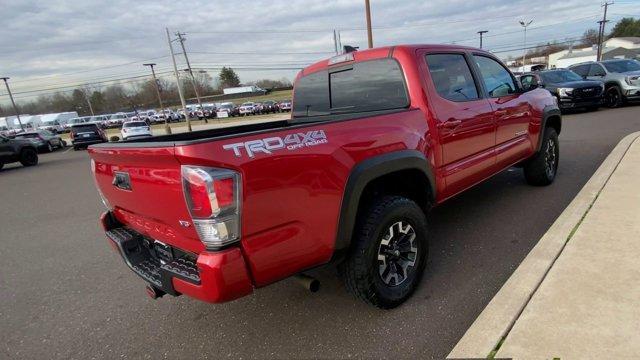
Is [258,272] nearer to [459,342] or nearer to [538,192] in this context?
[459,342]

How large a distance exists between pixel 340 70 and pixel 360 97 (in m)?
0.38

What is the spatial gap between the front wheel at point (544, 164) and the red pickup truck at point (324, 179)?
49.1 inches

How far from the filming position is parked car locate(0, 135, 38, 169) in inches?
596

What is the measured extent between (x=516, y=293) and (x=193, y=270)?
2152mm

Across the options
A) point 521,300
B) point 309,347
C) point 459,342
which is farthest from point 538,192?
point 309,347

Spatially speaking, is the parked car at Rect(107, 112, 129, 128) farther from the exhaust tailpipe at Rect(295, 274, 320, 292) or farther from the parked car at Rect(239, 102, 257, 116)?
the exhaust tailpipe at Rect(295, 274, 320, 292)

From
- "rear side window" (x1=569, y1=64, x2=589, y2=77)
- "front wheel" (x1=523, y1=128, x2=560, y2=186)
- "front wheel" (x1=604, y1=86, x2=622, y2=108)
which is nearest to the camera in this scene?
"front wheel" (x1=523, y1=128, x2=560, y2=186)

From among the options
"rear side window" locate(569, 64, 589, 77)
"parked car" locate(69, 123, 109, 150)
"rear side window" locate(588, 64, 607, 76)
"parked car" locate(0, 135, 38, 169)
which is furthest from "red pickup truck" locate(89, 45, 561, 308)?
"parked car" locate(69, 123, 109, 150)

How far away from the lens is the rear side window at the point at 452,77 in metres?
3.43

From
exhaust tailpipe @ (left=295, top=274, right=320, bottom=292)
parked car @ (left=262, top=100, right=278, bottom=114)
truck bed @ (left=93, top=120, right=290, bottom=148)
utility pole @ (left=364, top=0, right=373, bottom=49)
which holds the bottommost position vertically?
parked car @ (left=262, top=100, right=278, bottom=114)

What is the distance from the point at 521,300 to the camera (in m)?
2.63

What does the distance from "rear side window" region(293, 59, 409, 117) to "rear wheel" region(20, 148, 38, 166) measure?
1666 cm

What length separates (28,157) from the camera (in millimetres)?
16297

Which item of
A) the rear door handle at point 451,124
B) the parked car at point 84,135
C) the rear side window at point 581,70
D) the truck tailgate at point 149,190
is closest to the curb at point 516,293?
the rear door handle at point 451,124
